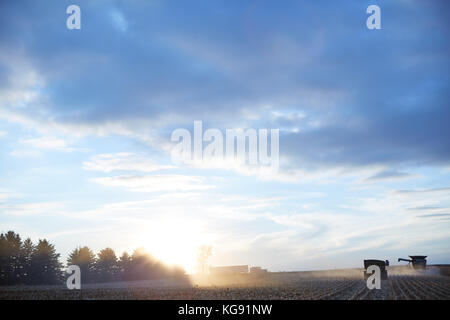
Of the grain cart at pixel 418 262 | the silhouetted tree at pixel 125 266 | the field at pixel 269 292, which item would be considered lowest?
the silhouetted tree at pixel 125 266

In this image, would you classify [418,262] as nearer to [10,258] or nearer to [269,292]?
[269,292]

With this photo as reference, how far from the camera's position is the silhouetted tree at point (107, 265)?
126625 mm

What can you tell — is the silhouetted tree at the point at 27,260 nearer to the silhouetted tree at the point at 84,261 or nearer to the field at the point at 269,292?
the silhouetted tree at the point at 84,261

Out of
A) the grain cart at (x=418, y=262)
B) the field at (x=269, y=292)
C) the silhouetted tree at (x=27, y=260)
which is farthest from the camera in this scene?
the silhouetted tree at (x=27, y=260)

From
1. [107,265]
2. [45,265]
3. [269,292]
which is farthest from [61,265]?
[269,292]

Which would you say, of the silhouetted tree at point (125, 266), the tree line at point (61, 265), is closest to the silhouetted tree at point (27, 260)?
the tree line at point (61, 265)

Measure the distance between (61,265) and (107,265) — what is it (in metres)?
14.4

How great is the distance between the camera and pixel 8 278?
102m

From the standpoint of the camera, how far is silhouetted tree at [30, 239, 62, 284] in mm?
109875

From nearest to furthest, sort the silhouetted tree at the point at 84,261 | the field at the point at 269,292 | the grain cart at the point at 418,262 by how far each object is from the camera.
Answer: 1. the field at the point at 269,292
2. the grain cart at the point at 418,262
3. the silhouetted tree at the point at 84,261

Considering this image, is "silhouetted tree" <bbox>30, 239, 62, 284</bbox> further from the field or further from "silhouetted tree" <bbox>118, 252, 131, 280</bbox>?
the field
